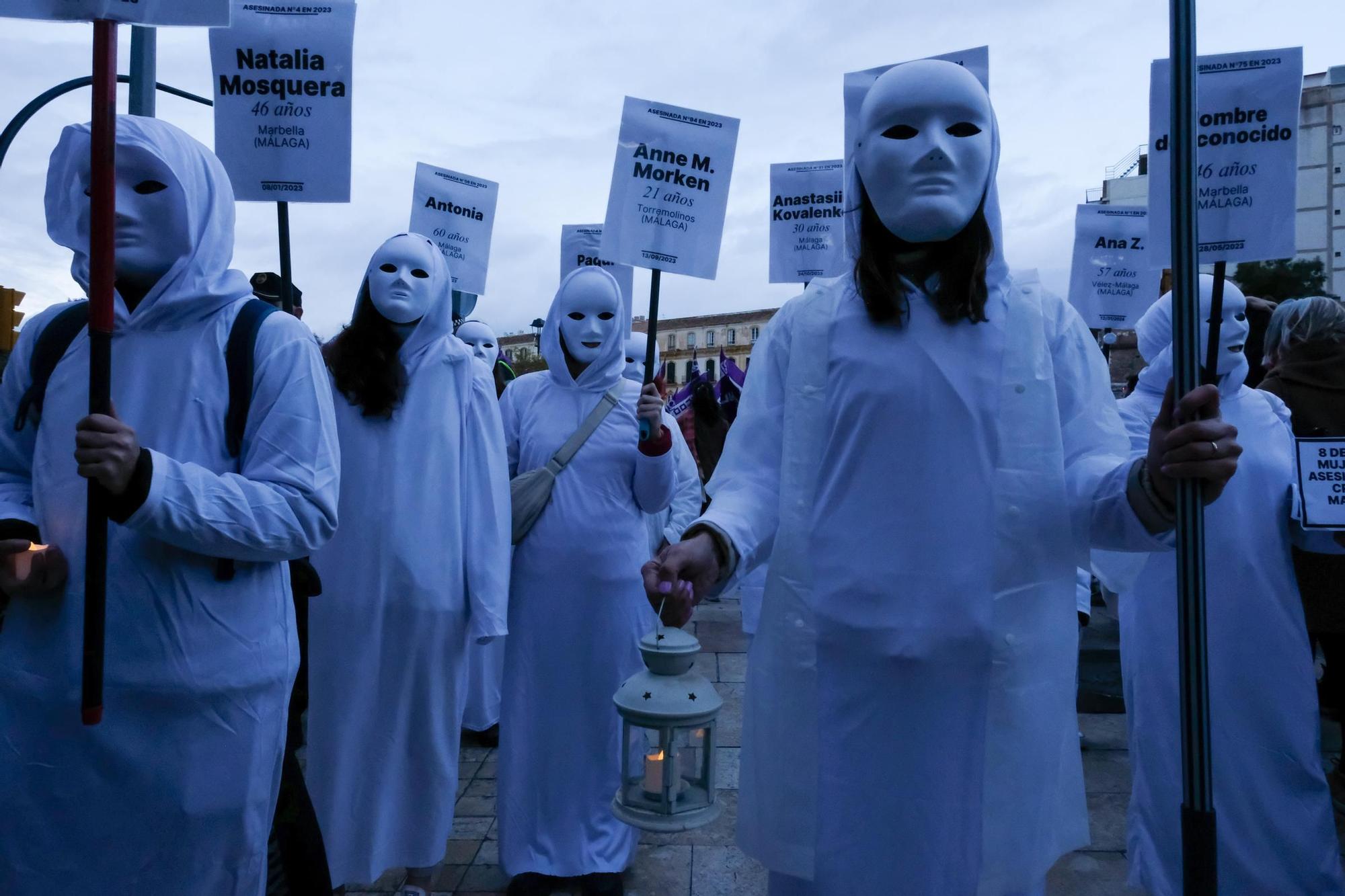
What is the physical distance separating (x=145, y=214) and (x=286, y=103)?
170cm

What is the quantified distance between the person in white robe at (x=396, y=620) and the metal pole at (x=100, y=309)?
163 centimetres

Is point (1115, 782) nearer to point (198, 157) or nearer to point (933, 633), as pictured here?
point (933, 633)

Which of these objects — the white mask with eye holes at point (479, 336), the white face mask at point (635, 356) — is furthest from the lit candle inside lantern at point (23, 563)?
the white mask with eye holes at point (479, 336)

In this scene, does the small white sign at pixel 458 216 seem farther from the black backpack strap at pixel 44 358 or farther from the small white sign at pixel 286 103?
the black backpack strap at pixel 44 358

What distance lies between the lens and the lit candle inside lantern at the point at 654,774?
1.95 metres

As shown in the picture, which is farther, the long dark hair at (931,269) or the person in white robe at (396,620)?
the person in white robe at (396,620)

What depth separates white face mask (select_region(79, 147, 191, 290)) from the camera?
2088 mm

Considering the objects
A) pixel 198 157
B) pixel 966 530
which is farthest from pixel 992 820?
pixel 198 157

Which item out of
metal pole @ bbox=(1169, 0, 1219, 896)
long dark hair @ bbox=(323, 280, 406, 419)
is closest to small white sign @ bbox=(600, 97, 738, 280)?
long dark hair @ bbox=(323, 280, 406, 419)

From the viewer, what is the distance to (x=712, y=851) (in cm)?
417

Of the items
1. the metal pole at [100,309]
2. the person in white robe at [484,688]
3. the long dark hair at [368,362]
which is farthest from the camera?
the person in white robe at [484,688]

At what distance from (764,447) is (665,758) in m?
0.69

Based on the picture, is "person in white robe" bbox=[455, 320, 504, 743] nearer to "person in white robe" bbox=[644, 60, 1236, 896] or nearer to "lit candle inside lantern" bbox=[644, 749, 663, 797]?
"lit candle inside lantern" bbox=[644, 749, 663, 797]

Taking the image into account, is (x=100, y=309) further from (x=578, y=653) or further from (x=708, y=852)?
(x=708, y=852)
